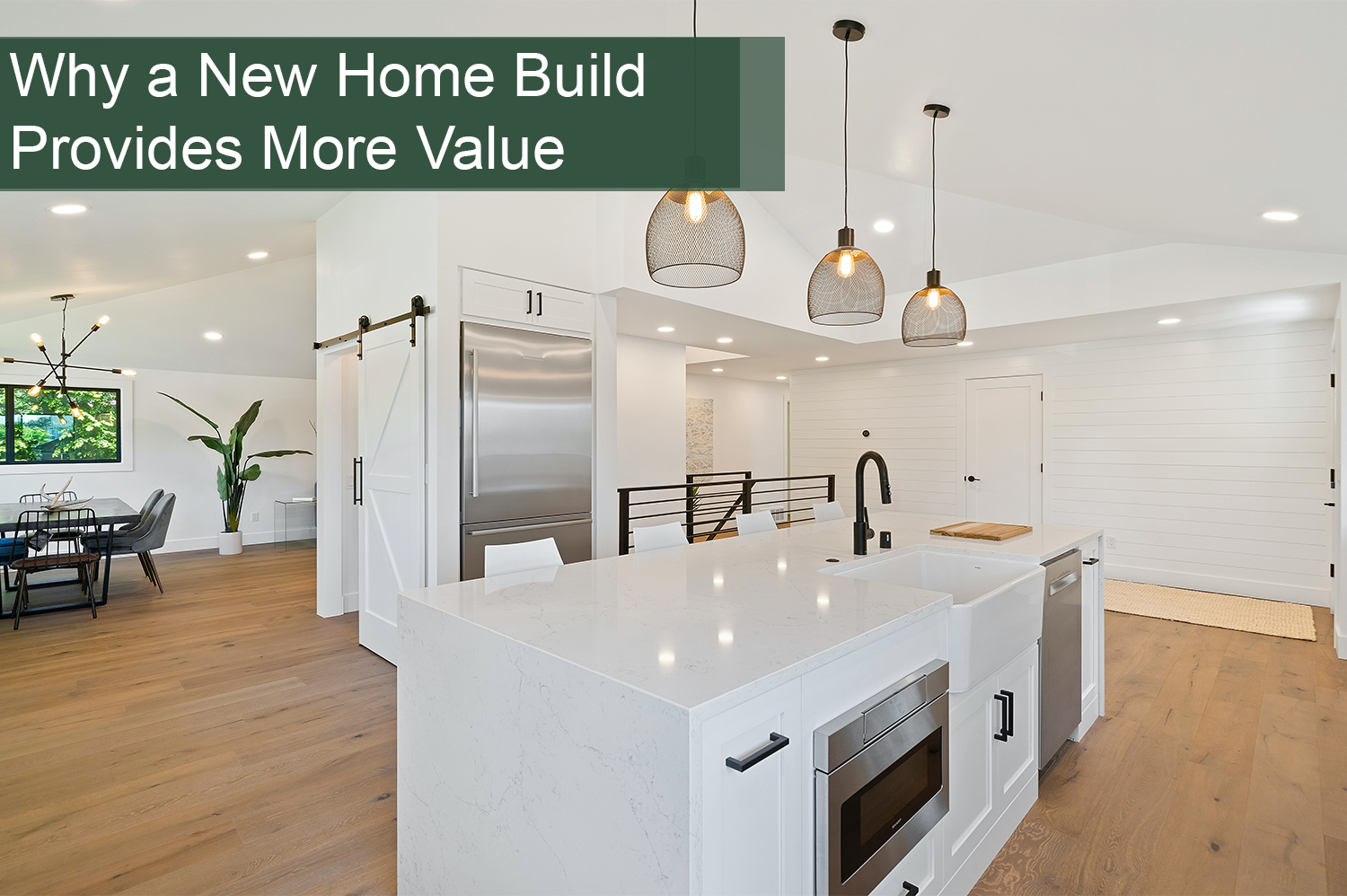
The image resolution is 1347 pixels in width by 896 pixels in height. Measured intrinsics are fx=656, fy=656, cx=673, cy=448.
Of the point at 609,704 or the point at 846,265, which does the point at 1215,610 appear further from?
the point at 609,704

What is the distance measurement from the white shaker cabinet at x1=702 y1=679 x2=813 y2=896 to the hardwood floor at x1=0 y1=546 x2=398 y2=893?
139 cm

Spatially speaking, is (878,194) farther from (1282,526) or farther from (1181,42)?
(1282,526)

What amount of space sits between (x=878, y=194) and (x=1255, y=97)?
2764 mm

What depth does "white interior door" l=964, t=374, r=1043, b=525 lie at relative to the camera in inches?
272

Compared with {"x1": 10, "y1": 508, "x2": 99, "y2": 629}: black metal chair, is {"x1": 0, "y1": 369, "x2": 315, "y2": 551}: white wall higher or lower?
higher

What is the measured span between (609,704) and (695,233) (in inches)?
53.7

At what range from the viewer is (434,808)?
5.52 ft

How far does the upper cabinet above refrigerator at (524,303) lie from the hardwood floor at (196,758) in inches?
84.9

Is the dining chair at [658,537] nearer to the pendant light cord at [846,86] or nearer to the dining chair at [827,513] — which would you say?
the dining chair at [827,513]

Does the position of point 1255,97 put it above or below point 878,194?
below

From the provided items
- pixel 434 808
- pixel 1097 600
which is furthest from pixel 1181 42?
pixel 434 808

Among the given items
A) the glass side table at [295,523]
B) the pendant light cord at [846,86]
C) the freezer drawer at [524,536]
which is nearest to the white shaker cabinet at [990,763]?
the pendant light cord at [846,86]

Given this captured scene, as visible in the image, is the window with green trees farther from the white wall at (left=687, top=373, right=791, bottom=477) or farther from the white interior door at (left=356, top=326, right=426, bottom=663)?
the white wall at (left=687, top=373, right=791, bottom=477)

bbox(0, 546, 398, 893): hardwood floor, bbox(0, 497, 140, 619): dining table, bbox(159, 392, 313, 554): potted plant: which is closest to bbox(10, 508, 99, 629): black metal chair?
bbox(0, 497, 140, 619): dining table
